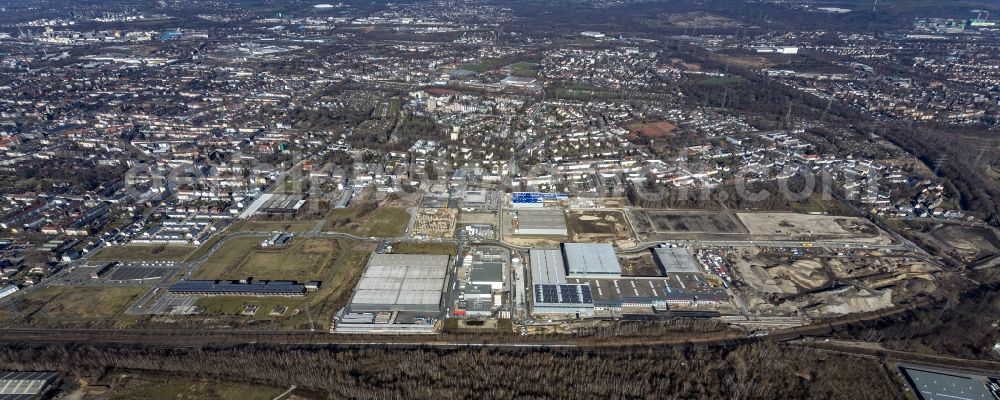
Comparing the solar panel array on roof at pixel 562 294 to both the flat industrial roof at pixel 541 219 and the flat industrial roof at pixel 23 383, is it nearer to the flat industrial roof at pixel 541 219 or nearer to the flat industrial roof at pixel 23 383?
the flat industrial roof at pixel 541 219

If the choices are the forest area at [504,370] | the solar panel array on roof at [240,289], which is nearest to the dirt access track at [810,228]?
the forest area at [504,370]

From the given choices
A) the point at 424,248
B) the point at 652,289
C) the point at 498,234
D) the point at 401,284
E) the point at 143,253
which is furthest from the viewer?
the point at 498,234

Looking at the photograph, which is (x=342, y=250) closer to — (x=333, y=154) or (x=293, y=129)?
(x=333, y=154)

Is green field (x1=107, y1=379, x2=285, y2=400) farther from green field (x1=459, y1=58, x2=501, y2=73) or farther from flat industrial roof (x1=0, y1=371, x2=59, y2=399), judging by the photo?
green field (x1=459, y1=58, x2=501, y2=73)

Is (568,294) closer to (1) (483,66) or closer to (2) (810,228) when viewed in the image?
(2) (810,228)

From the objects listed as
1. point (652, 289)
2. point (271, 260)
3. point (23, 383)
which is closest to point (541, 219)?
point (652, 289)

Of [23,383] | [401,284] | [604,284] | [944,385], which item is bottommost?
[944,385]

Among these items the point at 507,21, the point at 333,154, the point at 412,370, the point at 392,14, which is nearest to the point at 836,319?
the point at 412,370
